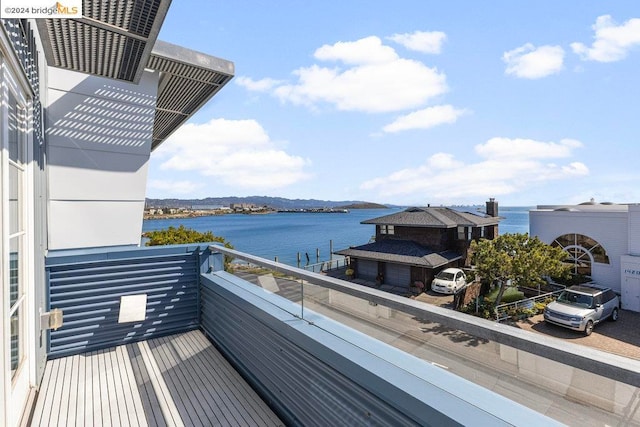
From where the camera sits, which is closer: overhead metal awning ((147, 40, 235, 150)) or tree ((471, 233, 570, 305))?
overhead metal awning ((147, 40, 235, 150))

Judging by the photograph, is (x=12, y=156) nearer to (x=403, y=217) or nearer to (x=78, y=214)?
(x=78, y=214)

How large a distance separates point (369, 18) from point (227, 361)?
8.52 meters

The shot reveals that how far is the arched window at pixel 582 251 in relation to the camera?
14.1m

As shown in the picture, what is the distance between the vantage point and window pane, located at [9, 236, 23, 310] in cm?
214

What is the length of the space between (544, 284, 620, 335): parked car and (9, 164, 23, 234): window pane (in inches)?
494

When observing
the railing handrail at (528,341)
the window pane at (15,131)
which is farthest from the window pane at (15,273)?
the railing handrail at (528,341)

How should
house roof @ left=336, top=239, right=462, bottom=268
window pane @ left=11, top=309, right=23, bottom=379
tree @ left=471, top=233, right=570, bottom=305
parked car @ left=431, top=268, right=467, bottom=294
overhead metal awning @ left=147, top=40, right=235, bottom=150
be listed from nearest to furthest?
window pane @ left=11, top=309, right=23, bottom=379
overhead metal awning @ left=147, top=40, right=235, bottom=150
tree @ left=471, top=233, right=570, bottom=305
parked car @ left=431, top=268, right=467, bottom=294
house roof @ left=336, top=239, right=462, bottom=268

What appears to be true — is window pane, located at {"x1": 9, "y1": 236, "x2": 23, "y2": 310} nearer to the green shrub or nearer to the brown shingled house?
the green shrub

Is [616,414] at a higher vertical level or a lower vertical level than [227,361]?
higher

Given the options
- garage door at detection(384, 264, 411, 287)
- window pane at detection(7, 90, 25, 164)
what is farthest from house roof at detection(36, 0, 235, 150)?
garage door at detection(384, 264, 411, 287)

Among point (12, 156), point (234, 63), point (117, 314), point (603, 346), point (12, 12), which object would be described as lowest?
point (603, 346)

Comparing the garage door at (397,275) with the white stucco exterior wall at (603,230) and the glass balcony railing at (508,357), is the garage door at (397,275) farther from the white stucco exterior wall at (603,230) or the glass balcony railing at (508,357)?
the glass balcony railing at (508,357)

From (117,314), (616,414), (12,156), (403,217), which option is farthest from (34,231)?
(403,217)

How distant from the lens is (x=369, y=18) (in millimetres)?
8305
